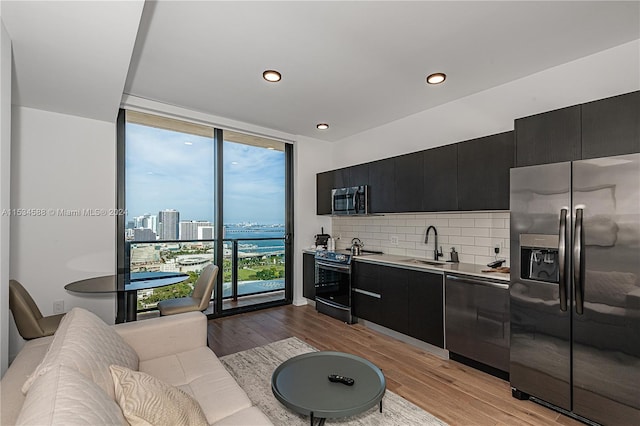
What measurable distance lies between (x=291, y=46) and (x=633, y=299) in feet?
9.71

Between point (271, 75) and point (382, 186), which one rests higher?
point (271, 75)

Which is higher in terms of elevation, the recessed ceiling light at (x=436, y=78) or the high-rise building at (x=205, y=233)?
the recessed ceiling light at (x=436, y=78)

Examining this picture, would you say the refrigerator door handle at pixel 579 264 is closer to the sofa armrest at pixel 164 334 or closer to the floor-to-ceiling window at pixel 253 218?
the sofa armrest at pixel 164 334

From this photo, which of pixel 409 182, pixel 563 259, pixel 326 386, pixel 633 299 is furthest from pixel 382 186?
pixel 326 386

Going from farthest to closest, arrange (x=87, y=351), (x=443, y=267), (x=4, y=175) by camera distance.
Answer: (x=443, y=267) < (x=4, y=175) < (x=87, y=351)

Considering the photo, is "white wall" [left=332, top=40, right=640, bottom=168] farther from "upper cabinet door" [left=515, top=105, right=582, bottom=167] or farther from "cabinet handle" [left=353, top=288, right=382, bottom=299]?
"cabinet handle" [left=353, top=288, right=382, bottom=299]

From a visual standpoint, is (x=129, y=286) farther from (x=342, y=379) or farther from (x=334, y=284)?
(x=334, y=284)

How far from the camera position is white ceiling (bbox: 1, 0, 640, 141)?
1.96 meters

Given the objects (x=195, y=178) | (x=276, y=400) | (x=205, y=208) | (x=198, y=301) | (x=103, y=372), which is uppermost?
(x=195, y=178)

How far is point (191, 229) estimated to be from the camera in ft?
13.9

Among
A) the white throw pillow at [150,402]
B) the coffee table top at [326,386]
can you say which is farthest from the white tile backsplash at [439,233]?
the white throw pillow at [150,402]

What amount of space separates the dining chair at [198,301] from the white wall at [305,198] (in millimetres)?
Answer: 1881

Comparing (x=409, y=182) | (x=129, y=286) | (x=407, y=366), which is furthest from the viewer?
(x=409, y=182)

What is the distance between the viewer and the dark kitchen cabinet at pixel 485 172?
9.32 feet
